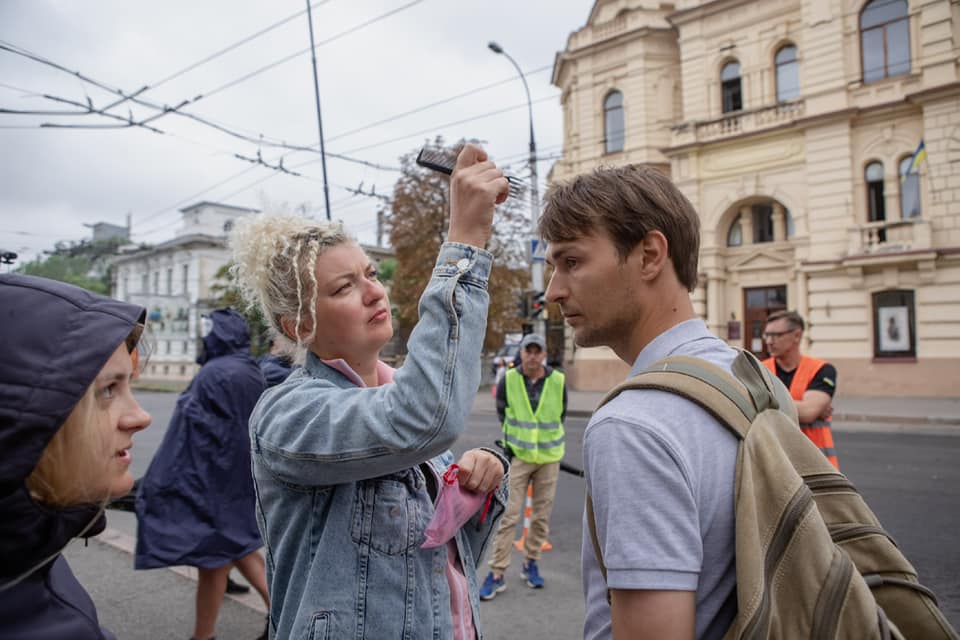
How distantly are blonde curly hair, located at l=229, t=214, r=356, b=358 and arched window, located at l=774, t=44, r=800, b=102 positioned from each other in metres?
23.8

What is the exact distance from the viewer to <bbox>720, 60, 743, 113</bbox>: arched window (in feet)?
75.0

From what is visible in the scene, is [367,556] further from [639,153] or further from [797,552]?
[639,153]

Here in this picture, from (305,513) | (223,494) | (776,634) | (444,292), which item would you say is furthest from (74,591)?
(223,494)

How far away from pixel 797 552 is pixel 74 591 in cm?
136

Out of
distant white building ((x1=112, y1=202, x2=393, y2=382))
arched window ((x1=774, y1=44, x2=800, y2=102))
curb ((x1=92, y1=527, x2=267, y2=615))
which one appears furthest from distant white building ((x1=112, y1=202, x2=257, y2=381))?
curb ((x1=92, y1=527, x2=267, y2=615))

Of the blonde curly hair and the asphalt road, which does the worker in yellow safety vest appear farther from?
the blonde curly hair

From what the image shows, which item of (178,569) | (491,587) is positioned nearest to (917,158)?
(491,587)

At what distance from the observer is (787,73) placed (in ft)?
71.5

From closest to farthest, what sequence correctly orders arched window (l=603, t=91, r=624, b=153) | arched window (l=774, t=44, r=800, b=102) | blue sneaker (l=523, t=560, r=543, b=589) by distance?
blue sneaker (l=523, t=560, r=543, b=589) → arched window (l=774, t=44, r=800, b=102) → arched window (l=603, t=91, r=624, b=153)

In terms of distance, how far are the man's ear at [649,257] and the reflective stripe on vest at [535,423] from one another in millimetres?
4367

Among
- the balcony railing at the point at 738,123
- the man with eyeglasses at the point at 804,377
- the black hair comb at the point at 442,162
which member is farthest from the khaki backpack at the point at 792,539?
the balcony railing at the point at 738,123

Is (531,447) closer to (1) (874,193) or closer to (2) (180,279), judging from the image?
(1) (874,193)

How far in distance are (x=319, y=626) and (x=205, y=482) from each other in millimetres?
2603

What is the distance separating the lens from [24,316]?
45.3 inches
